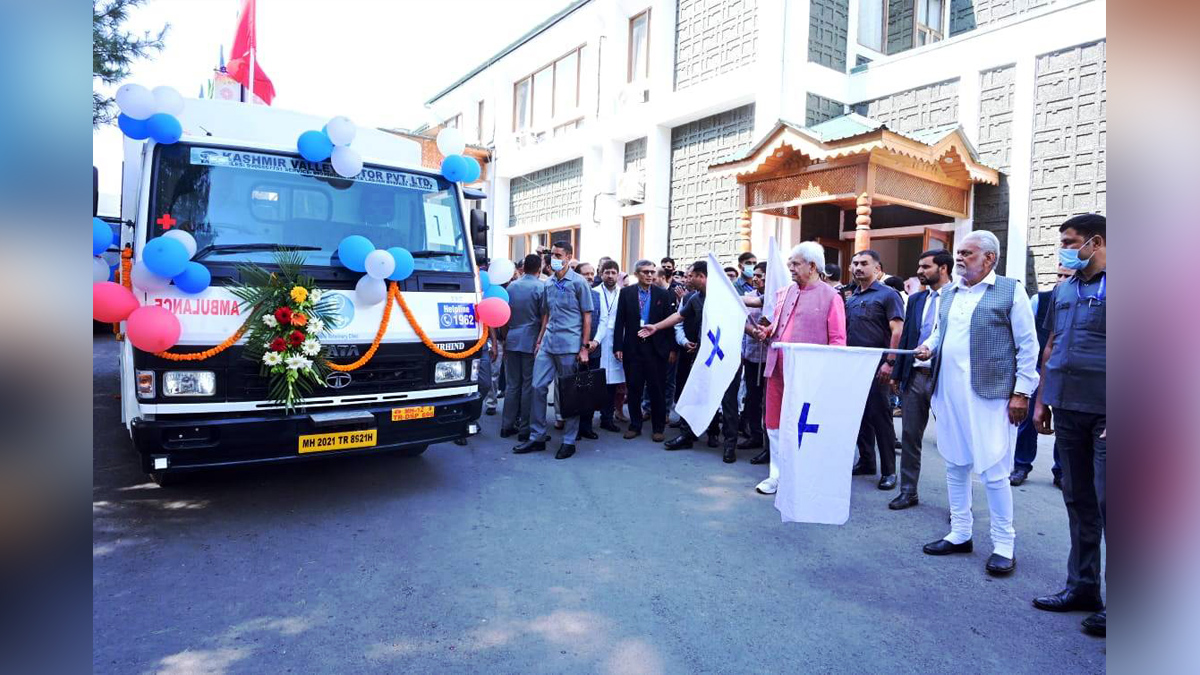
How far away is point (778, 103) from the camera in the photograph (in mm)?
11922

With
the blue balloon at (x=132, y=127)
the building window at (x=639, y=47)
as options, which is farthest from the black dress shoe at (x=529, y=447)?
the building window at (x=639, y=47)

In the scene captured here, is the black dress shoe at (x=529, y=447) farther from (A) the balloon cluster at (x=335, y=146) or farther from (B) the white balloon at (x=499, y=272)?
(A) the balloon cluster at (x=335, y=146)

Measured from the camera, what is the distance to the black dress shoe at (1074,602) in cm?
345

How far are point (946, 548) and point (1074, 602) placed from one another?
2.62ft

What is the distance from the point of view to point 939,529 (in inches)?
183

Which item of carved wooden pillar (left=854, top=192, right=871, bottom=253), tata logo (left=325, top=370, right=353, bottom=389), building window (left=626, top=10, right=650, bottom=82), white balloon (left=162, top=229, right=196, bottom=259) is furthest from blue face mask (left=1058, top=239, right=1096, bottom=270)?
building window (left=626, top=10, right=650, bottom=82)

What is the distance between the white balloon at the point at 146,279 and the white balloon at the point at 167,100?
1162 mm

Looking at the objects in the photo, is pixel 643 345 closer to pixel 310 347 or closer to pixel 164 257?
pixel 310 347

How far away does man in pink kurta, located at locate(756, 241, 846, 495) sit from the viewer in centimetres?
512

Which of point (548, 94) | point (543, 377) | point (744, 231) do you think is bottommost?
point (543, 377)

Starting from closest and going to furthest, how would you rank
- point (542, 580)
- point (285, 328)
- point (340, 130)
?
point (542, 580)
point (285, 328)
point (340, 130)

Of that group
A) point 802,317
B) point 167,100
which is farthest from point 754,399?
point 167,100
